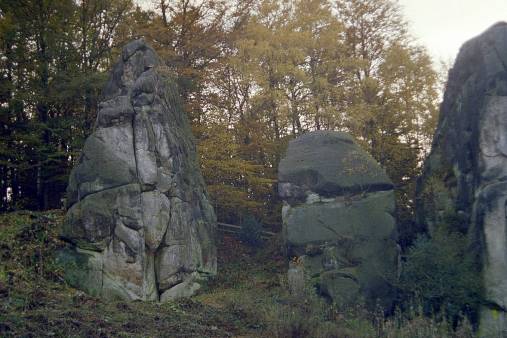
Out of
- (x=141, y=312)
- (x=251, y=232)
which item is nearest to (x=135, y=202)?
(x=141, y=312)

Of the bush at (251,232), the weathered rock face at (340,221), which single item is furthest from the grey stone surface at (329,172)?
the bush at (251,232)

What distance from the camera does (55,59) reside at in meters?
20.6

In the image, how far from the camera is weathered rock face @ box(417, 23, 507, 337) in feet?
41.3

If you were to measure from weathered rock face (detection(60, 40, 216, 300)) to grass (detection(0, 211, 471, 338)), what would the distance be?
0.81 m

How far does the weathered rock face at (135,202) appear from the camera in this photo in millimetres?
13922

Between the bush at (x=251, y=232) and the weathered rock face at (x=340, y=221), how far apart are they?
4.40m

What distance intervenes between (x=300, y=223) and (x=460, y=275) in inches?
184

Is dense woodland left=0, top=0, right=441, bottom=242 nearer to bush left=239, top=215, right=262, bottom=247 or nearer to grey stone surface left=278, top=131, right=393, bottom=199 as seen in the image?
bush left=239, top=215, right=262, bottom=247

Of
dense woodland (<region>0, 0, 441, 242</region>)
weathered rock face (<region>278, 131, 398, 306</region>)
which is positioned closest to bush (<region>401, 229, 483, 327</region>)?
weathered rock face (<region>278, 131, 398, 306</region>)

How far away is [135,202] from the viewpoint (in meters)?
14.4

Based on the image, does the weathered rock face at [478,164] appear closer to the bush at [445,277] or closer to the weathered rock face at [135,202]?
the bush at [445,277]

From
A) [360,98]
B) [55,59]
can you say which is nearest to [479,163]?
[360,98]

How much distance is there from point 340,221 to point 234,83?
31.7 feet

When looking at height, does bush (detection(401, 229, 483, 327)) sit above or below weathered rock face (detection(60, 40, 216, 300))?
below
